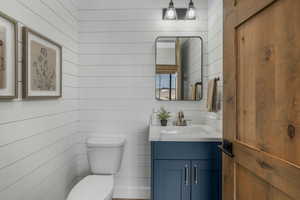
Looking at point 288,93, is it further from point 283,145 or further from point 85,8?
point 85,8

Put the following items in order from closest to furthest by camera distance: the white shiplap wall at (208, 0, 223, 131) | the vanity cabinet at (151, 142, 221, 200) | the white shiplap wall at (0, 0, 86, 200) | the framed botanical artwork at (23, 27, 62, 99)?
the white shiplap wall at (0, 0, 86, 200), the framed botanical artwork at (23, 27, 62, 99), the vanity cabinet at (151, 142, 221, 200), the white shiplap wall at (208, 0, 223, 131)

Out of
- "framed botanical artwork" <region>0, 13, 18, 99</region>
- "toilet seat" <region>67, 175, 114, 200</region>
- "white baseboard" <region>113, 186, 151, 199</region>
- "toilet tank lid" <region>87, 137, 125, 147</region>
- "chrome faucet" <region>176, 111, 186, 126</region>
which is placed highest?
"framed botanical artwork" <region>0, 13, 18, 99</region>

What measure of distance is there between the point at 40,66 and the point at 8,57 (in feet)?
1.23

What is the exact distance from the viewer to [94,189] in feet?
5.85

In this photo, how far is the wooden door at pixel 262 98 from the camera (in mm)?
753

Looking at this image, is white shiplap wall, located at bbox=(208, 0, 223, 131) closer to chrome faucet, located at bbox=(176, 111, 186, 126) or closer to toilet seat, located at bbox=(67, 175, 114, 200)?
chrome faucet, located at bbox=(176, 111, 186, 126)

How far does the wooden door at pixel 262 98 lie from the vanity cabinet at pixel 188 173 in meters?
0.50

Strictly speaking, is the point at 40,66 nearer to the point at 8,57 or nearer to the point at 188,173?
the point at 8,57

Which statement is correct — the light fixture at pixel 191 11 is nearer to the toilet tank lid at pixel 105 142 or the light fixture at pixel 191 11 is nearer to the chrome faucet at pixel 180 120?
the chrome faucet at pixel 180 120

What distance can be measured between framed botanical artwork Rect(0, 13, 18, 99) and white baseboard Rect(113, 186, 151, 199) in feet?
5.43

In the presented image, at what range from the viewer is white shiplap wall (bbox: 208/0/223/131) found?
1.99 m

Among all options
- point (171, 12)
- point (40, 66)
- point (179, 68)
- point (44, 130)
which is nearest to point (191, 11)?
point (171, 12)

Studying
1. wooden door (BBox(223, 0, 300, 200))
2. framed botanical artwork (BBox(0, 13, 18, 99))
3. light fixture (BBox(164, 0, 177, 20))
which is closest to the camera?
wooden door (BBox(223, 0, 300, 200))

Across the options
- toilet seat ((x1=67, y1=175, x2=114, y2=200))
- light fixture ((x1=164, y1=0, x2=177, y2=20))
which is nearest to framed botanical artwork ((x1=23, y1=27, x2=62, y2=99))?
toilet seat ((x1=67, y1=175, x2=114, y2=200))
